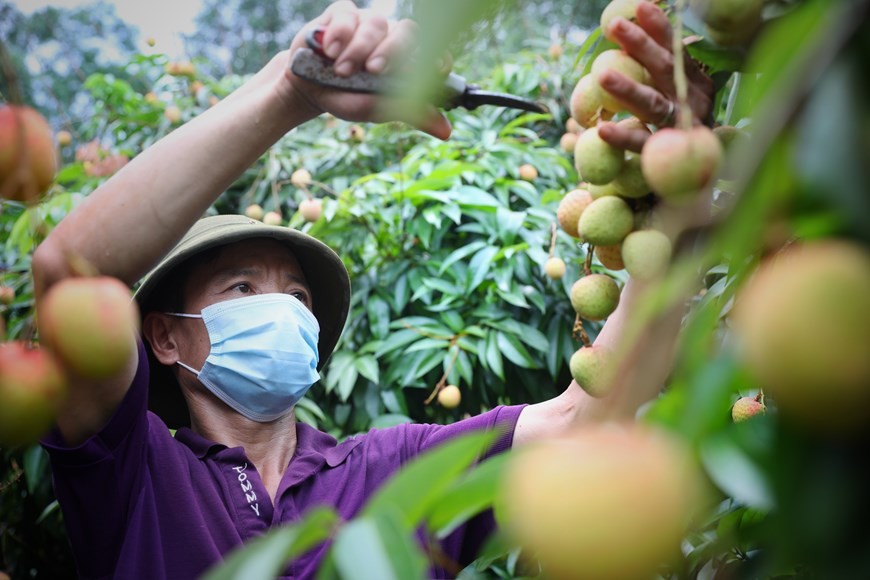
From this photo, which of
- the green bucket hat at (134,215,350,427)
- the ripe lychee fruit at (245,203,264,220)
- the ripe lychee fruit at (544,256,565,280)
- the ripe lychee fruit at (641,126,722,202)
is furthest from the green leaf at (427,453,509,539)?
the ripe lychee fruit at (245,203,264,220)

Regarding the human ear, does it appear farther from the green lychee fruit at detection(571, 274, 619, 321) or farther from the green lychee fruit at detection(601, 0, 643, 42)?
the green lychee fruit at detection(601, 0, 643, 42)

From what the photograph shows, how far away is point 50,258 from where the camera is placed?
2.93 feet

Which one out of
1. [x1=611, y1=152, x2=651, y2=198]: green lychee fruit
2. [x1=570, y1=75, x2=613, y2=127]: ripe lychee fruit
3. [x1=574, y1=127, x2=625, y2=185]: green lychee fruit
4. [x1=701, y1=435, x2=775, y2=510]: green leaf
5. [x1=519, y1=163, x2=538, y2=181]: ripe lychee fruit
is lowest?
[x1=519, y1=163, x2=538, y2=181]: ripe lychee fruit

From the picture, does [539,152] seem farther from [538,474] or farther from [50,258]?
[538,474]

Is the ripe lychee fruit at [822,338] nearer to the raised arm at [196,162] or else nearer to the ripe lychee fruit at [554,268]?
the raised arm at [196,162]

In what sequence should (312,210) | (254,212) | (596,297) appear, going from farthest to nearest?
(254,212), (312,210), (596,297)

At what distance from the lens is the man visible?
88cm

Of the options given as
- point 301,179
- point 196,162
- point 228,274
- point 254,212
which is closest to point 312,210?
point 301,179

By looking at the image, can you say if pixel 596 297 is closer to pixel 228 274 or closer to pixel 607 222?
pixel 607 222

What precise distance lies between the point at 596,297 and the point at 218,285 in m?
0.98

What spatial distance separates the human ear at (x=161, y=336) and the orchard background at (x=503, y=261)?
28 centimetres

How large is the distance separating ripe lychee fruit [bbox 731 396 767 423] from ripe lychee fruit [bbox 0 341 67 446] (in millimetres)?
641

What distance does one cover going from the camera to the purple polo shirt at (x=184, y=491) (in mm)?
1122

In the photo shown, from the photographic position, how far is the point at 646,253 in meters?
0.63
